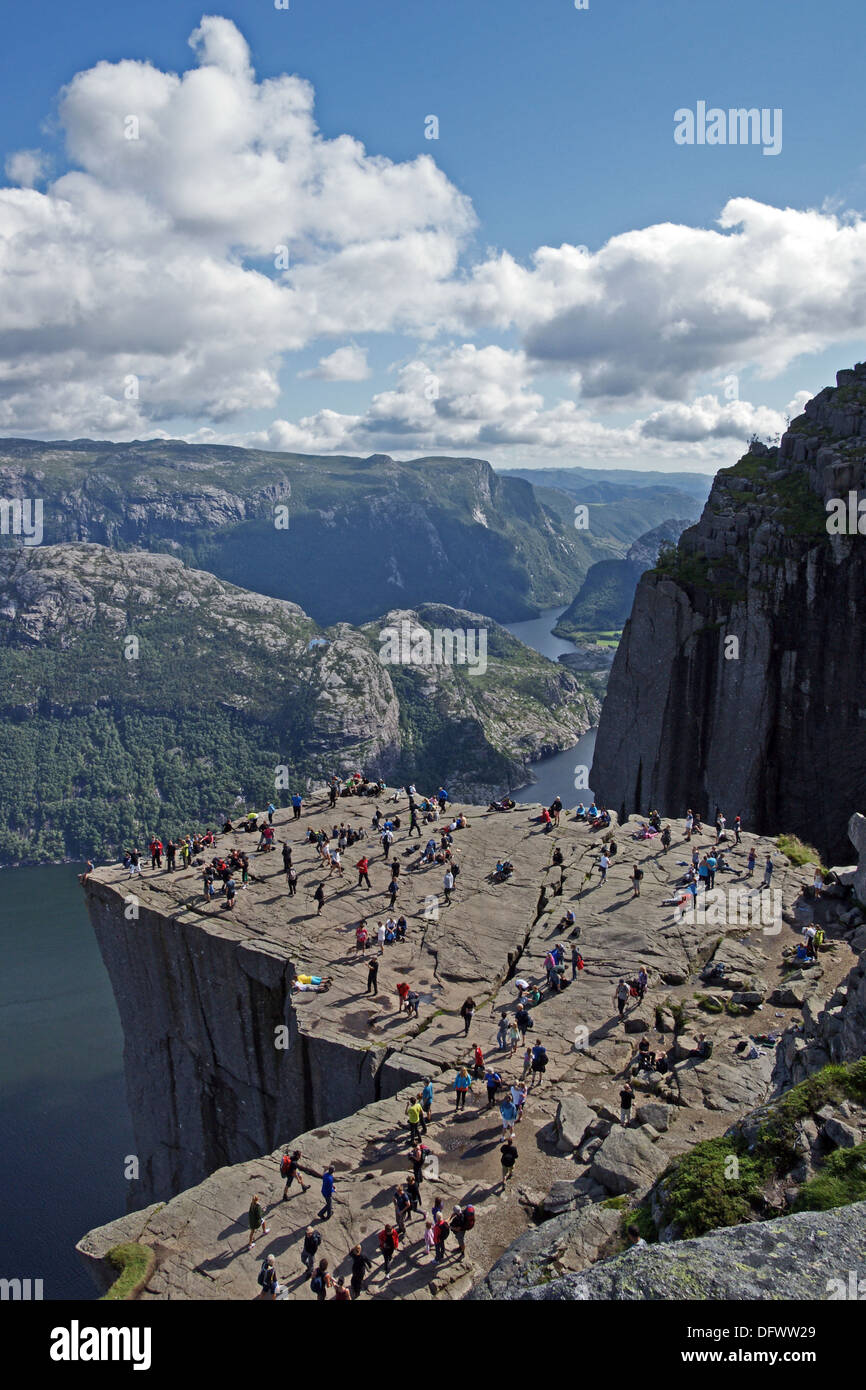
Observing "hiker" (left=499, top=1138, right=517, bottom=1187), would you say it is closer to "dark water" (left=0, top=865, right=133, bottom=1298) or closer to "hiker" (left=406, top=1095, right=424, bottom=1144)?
"hiker" (left=406, top=1095, right=424, bottom=1144)

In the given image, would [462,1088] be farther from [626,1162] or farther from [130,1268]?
[130,1268]

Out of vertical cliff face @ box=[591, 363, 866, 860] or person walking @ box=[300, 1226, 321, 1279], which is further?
vertical cliff face @ box=[591, 363, 866, 860]

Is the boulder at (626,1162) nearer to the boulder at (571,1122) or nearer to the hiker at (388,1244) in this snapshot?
the boulder at (571,1122)

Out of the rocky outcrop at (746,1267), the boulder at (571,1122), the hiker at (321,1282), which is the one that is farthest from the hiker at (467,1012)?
the rocky outcrop at (746,1267)

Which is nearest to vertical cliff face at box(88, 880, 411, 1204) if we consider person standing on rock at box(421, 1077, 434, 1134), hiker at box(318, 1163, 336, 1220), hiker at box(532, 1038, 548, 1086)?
person standing on rock at box(421, 1077, 434, 1134)

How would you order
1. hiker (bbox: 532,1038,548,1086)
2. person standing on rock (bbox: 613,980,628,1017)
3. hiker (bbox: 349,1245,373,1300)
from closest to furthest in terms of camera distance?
hiker (bbox: 349,1245,373,1300)
hiker (bbox: 532,1038,548,1086)
person standing on rock (bbox: 613,980,628,1017)
